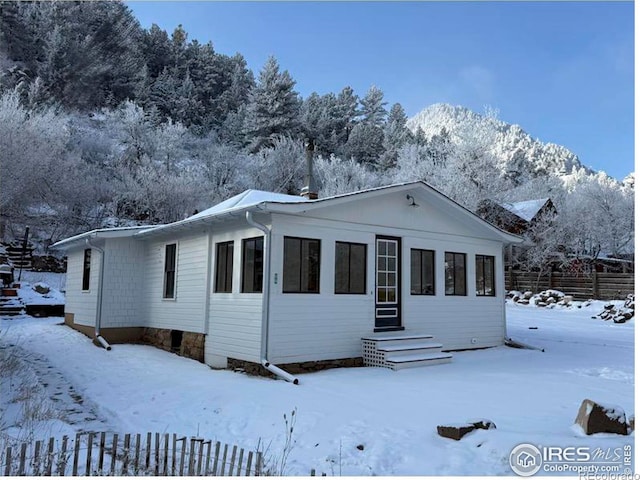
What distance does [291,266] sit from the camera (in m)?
8.56

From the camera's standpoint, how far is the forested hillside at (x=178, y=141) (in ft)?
75.2

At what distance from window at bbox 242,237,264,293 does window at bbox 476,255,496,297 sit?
576cm

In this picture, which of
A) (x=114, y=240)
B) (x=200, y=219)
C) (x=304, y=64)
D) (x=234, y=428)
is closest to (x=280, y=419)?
(x=234, y=428)

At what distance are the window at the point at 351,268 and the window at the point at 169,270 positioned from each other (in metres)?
4.37

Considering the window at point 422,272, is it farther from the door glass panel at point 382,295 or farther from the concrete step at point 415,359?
the concrete step at point 415,359

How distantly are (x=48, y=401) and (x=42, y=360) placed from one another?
3726 mm

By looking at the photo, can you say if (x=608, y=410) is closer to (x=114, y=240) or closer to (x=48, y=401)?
(x=48, y=401)

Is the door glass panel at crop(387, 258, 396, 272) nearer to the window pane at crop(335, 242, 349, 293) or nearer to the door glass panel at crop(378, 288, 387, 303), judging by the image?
the door glass panel at crop(378, 288, 387, 303)

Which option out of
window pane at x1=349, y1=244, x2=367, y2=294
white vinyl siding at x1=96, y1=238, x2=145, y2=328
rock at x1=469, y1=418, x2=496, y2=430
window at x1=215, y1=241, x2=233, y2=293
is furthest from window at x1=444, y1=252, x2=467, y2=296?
white vinyl siding at x1=96, y1=238, x2=145, y2=328

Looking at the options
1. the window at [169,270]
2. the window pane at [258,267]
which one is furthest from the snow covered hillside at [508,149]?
the window pane at [258,267]

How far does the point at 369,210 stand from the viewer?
9672 mm

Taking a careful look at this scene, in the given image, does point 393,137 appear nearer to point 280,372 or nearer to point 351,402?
point 280,372

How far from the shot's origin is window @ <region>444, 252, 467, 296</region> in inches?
434
